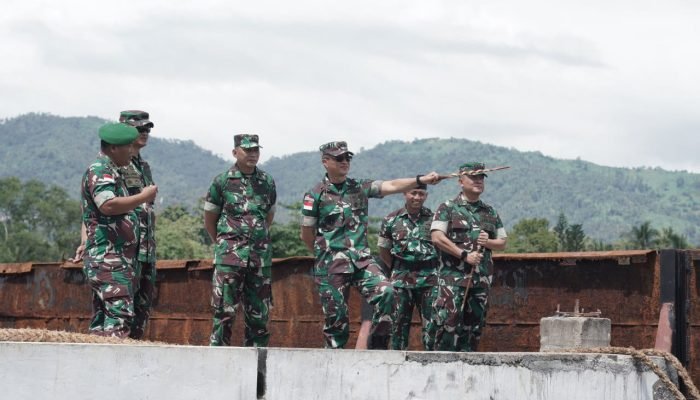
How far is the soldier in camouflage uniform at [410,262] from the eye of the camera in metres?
10.3

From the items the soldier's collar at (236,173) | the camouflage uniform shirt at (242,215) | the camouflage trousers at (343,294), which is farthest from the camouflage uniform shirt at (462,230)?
the soldier's collar at (236,173)

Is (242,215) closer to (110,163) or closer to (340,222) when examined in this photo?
(340,222)

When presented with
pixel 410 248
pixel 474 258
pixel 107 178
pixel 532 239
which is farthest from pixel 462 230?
pixel 532 239

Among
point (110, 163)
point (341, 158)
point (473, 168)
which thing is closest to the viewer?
point (110, 163)

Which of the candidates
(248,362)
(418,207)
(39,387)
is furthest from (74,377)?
(418,207)

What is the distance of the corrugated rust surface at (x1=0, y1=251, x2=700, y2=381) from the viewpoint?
9961mm

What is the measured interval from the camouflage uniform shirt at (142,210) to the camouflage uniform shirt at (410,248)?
2577 mm

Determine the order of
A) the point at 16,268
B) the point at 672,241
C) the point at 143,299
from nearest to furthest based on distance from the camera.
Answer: the point at 143,299 → the point at 16,268 → the point at 672,241

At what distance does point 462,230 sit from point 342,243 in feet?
3.83

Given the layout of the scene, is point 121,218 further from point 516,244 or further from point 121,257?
point 516,244

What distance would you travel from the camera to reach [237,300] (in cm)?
929

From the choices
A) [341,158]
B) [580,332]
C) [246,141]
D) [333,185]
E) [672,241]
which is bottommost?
[580,332]

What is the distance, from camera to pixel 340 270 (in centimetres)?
887

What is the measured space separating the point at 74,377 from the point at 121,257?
6.30 ft
